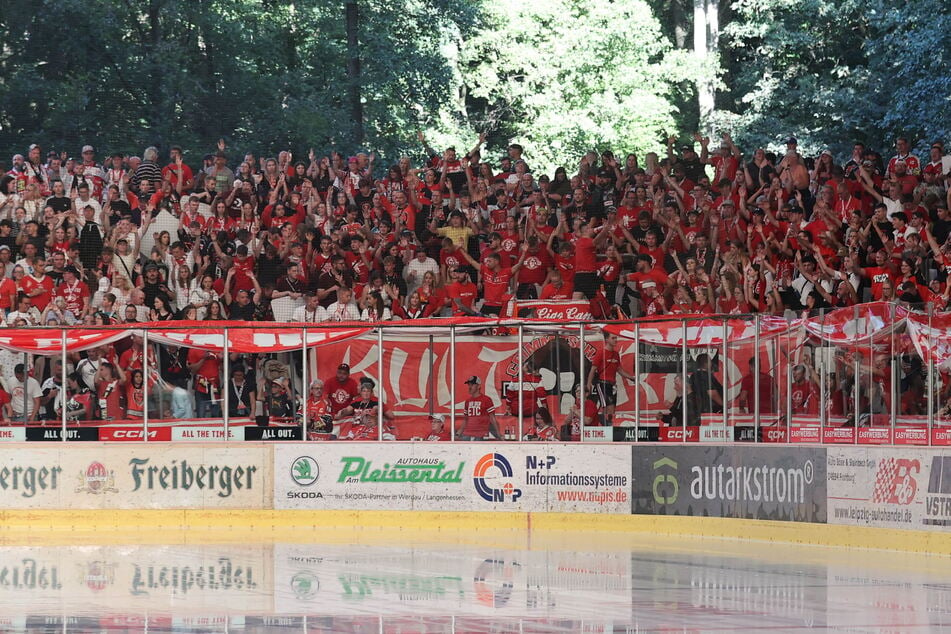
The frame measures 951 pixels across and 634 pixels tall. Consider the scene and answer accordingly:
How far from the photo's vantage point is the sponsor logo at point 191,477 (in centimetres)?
2291

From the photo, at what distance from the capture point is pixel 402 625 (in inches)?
479

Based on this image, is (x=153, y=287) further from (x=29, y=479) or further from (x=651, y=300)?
(x=651, y=300)

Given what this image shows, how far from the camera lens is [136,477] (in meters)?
22.9

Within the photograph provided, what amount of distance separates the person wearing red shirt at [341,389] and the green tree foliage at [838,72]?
19.6 meters

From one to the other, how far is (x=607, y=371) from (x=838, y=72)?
2333 cm

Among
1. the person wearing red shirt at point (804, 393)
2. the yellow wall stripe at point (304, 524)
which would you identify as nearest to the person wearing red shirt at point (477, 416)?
the yellow wall stripe at point (304, 524)

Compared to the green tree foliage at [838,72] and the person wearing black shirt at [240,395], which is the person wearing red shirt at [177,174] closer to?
the person wearing black shirt at [240,395]

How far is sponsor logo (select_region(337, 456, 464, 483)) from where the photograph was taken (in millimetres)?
22688

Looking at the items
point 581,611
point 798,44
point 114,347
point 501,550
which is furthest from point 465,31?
point 581,611

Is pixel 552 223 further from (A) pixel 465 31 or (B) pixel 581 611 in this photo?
(A) pixel 465 31

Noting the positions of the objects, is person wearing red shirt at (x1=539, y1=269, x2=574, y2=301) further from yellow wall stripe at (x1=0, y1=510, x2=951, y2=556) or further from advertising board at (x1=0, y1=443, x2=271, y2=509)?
advertising board at (x1=0, y1=443, x2=271, y2=509)

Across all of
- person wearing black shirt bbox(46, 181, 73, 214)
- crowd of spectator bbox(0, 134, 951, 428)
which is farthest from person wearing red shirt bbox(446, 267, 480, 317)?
person wearing black shirt bbox(46, 181, 73, 214)

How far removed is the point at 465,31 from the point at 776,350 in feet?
94.1

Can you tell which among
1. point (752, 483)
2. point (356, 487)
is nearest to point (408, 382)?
point (356, 487)
